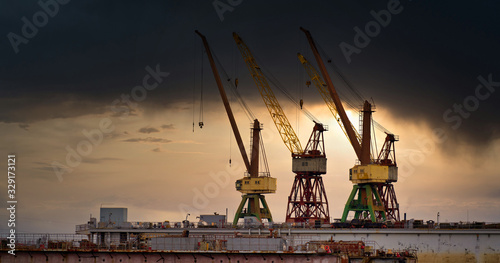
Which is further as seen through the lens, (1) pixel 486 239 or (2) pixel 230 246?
(1) pixel 486 239

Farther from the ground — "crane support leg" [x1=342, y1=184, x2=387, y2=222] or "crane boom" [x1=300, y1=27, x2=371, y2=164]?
"crane boom" [x1=300, y1=27, x2=371, y2=164]

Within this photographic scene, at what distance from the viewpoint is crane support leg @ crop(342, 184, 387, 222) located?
182 metres

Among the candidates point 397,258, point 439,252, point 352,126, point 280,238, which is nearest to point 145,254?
point 280,238

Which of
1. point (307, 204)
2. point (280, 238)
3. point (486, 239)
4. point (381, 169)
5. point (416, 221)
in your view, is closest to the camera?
point (280, 238)

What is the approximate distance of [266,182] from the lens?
654 ft

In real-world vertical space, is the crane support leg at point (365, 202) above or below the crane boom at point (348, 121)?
below

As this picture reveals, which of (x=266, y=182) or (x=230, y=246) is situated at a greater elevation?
(x=266, y=182)

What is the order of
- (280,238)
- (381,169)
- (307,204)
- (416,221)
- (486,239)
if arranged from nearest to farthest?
(280,238) → (486,239) → (416,221) → (381,169) → (307,204)

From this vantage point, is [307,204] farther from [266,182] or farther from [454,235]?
[454,235]

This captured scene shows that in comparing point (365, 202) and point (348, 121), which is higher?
point (348, 121)

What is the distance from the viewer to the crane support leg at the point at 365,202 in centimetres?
18162

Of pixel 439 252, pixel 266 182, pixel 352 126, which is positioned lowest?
pixel 439 252

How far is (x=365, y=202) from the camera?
18325 cm

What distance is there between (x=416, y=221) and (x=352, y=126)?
32635 mm
